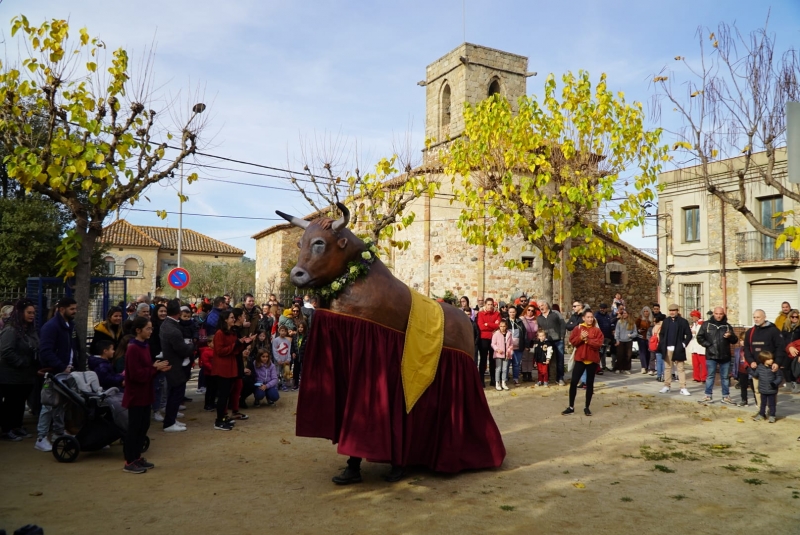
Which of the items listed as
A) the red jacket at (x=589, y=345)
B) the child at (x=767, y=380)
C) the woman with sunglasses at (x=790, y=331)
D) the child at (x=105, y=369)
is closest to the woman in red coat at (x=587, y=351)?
the red jacket at (x=589, y=345)

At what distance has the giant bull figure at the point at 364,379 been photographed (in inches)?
223

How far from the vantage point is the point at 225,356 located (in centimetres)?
840

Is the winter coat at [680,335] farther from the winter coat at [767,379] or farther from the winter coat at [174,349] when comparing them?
the winter coat at [174,349]

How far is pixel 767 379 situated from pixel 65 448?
397 inches

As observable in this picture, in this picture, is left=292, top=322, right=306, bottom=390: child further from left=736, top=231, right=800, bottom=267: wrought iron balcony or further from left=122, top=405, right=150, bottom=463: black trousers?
left=736, top=231, right=800, bottom=267: wrought iron balcony

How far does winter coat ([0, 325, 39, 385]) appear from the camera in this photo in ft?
23.3

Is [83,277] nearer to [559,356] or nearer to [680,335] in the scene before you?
[559,356]

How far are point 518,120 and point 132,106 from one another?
9.74 meters

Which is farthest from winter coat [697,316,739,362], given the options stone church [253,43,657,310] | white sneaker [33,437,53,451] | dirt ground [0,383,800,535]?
white sneaker [33,437,53,451]

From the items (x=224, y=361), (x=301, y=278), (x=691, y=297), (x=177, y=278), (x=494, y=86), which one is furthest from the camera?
(x=494, y=86)

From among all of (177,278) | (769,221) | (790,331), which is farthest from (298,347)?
(769,221)

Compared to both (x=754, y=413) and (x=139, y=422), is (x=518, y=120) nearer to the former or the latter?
(x=754, y=413)

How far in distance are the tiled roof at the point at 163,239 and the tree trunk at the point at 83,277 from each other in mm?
28927

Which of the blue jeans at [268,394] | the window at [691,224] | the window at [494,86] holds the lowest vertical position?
the blue jeans at [268,394]
